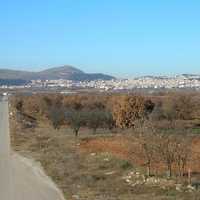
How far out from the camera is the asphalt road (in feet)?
62.1

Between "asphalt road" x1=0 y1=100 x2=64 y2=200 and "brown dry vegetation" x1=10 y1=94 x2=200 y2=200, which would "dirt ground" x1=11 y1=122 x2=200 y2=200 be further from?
"asphalt road" x1=0 y1=100 x2=64 y2=200

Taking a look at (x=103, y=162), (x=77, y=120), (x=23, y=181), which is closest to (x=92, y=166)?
(x=103, y=162)

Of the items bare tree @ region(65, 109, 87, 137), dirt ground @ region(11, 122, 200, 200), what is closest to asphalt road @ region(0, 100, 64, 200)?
dirt ground @ region(11, 122, 200, 200)

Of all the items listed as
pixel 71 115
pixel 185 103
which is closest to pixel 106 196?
pixel 71 115

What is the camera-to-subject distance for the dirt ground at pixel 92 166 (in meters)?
18.6

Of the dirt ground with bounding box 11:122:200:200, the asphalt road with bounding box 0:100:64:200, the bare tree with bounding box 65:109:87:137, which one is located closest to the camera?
the dirt ground with bounding box 11:122:200:200

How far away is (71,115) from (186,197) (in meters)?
35.8

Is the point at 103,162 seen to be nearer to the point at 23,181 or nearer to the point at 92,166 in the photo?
the point at 92,166

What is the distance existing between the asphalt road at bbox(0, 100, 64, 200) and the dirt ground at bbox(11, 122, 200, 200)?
Result: 0.43 metres

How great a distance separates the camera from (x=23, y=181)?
22.8m

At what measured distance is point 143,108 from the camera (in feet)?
193

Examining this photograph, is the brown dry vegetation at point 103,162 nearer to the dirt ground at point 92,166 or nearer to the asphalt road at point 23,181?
the dirt ground at point 92,166

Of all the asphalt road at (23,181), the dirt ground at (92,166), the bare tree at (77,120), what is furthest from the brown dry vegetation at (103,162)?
the bare tree at (77,120)

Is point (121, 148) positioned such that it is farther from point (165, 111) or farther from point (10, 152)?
point (165, 111)
